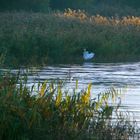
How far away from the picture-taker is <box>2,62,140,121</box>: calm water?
19892mm

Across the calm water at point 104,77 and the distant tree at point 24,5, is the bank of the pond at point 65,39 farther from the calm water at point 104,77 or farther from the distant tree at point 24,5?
the distant tree at point 24,5

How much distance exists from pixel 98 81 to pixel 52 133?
12.2m

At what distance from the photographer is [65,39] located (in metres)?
36.1

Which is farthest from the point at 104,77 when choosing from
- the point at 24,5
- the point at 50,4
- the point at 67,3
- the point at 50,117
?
the point at 50,4

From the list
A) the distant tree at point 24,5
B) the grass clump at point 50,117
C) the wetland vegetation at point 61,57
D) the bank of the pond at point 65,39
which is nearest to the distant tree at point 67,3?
the wetland vegetation at point 61,57

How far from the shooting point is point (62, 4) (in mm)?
67688

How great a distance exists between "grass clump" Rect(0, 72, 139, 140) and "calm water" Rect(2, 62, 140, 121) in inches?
124

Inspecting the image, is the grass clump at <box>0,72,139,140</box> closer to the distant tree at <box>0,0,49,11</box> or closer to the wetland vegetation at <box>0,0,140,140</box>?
the wetland vegetation at <box>0,0,140,140</box>

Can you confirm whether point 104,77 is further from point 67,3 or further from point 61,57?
point 67,3

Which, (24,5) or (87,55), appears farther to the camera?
(24,5)

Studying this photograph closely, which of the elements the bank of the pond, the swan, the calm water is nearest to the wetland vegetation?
the bank of the pond

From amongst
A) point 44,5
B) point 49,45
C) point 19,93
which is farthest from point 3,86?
point 44,5

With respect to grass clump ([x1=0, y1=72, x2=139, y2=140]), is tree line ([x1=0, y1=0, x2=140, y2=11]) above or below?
above

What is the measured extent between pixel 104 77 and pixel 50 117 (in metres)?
13.6
